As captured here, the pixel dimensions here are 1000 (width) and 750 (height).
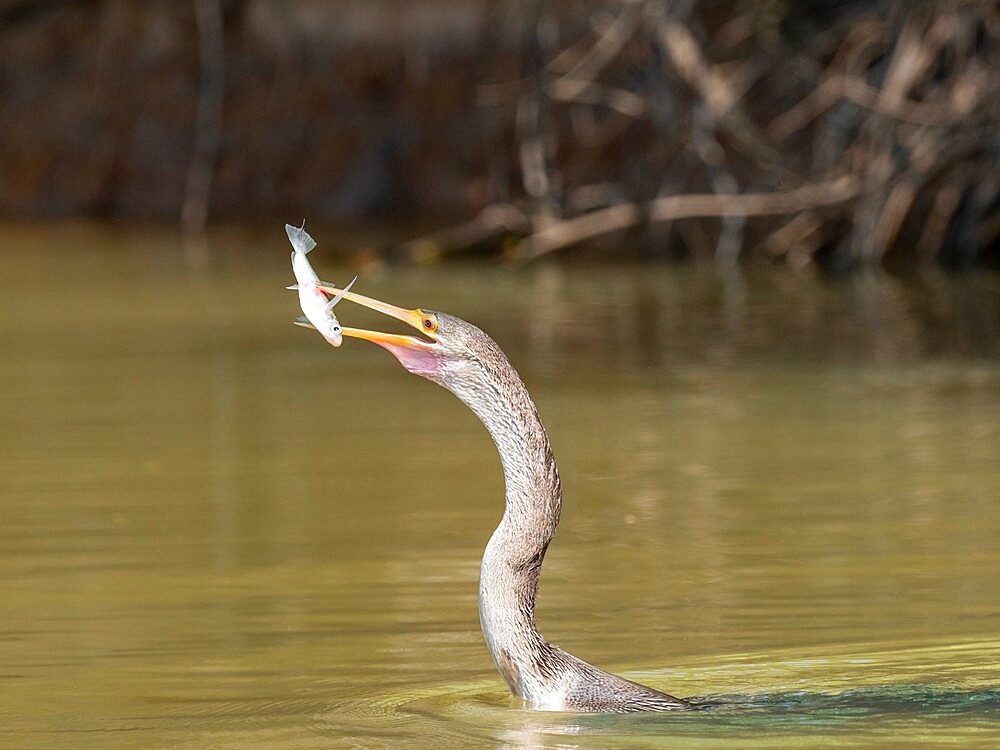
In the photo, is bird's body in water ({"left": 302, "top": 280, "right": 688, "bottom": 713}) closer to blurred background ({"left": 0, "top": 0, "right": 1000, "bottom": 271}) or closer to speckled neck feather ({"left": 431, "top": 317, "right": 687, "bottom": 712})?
speckled neck feather ({"left": 431, "top": 317, "right": 687, "bottom": 712})

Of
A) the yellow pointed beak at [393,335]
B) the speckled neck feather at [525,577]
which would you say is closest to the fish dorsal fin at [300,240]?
the yellow pointed beak at [393,335]

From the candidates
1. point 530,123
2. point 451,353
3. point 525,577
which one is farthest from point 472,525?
point 530,123

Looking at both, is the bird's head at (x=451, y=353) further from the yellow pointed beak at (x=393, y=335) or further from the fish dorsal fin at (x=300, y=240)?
the fish dorsal fin at (x=300, y=240)

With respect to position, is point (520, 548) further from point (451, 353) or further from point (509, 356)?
point (509, 356)

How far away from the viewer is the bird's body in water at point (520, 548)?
397cm

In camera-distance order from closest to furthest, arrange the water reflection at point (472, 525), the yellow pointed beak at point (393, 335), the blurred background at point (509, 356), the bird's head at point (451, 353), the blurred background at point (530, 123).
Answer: the yellow pointed beak at point (393, 335) → the bird's head at point (451, 353) → the water reflection at point (472, 525) → the blurred background at point (509, 356) → the blurred background at point (530, 123)

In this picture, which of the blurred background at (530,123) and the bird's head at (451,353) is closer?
the bird's head at (451,353)

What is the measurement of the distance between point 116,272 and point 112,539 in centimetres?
819

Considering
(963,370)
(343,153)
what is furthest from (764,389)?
(343,153)

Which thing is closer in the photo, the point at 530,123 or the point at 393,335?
the point at 393,335

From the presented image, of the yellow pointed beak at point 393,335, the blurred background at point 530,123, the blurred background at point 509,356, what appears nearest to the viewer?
the yellow pointed beak at point 393,335

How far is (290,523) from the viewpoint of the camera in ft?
20.5

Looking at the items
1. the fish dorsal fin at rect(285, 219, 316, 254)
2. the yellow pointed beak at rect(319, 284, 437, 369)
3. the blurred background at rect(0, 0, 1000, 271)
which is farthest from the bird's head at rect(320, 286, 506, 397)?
the blurred background at rect(0, 0, 1000, 271)

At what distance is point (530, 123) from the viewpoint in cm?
1572
